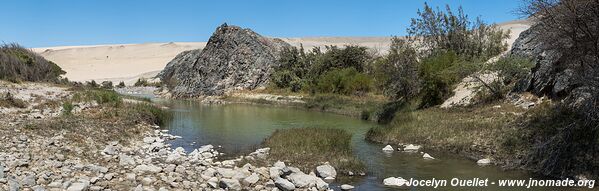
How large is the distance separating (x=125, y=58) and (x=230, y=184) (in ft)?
532

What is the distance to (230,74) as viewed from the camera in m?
69.1

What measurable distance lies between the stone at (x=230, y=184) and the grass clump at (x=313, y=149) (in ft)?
9.69

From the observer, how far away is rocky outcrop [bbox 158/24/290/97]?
6831 cm

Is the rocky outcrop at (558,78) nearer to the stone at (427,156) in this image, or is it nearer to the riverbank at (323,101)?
Result: the stone at (427,156)

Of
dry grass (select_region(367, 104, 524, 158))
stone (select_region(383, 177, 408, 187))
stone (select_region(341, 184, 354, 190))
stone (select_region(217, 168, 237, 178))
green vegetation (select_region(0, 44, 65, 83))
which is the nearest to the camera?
stone (select_region(341, 184, 354, 190))

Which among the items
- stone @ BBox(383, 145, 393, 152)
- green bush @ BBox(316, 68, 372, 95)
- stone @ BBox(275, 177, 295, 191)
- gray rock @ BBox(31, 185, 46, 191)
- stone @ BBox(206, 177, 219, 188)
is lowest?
stone @ BBox(383, 145, 393, 152)

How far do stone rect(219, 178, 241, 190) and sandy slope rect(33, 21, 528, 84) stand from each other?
62897 millimetres

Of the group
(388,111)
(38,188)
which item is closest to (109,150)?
(38,188)

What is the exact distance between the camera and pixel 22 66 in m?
50.3

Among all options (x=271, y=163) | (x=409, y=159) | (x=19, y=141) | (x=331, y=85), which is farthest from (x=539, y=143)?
(x=331, y=85)

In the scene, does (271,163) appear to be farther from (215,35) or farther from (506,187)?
(215,35)

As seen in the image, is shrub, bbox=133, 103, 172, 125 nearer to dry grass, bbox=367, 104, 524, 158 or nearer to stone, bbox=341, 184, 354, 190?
dry grass, bbox=367, 104, 524, 158

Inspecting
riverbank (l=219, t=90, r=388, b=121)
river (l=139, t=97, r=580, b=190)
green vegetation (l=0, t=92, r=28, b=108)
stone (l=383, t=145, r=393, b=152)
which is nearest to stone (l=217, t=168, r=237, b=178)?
river (l=139, t=97, r=580, b=190)

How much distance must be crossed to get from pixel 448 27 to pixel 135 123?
111 ft
